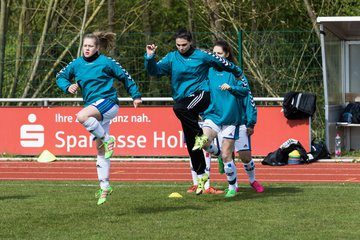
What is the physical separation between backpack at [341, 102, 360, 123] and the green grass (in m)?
6.53

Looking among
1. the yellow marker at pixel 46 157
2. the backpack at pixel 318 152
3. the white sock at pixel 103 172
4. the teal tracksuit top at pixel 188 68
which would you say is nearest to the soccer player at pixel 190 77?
the teal tracksuit top at pixel 188 68

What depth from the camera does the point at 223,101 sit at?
12.4 m

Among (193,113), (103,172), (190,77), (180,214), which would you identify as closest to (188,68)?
(190,77)

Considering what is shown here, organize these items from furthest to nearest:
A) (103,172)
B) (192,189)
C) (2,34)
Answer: (2,34) < (192,189) < (103,172)

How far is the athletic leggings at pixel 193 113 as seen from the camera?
39.3 feet

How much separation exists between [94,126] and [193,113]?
1506mm

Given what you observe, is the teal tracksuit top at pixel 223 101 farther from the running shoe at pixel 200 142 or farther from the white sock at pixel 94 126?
the white sock at pixel 94 126

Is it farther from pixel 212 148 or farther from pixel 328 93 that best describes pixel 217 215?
pixel 328 93

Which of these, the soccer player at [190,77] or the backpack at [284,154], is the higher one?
the soccer player at [190,77]

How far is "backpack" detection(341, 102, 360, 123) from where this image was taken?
2077cm

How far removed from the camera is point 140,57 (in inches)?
841

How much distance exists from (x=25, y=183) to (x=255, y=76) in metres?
6.98

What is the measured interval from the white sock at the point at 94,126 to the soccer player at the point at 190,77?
4.02 ft

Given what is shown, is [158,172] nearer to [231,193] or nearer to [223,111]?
[231,193]
